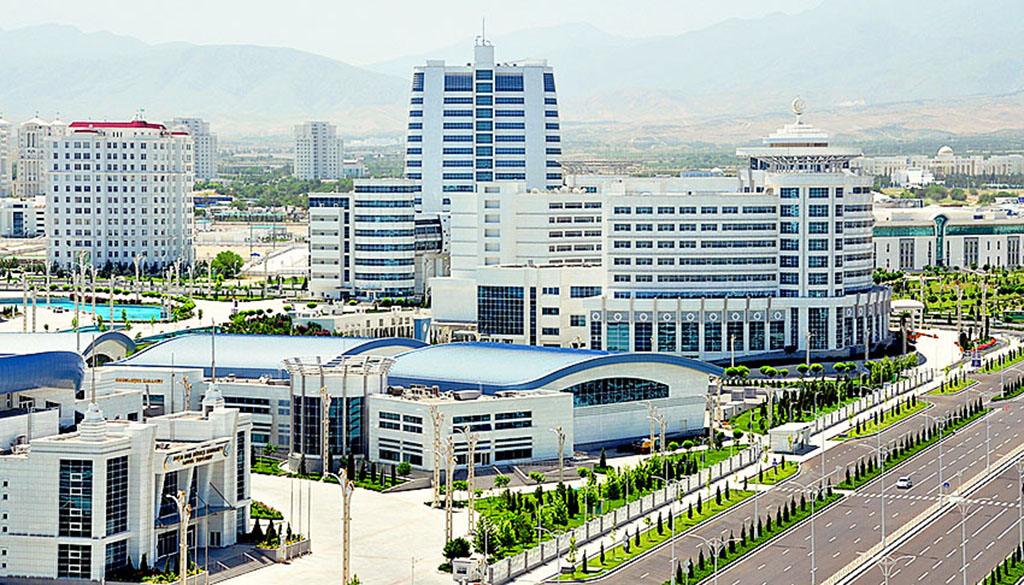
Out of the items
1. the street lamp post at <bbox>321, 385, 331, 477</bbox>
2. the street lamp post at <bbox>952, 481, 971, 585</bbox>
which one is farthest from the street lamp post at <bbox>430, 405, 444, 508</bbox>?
the street lamp post at <bbox>952, 481, 971, 585</bbox>

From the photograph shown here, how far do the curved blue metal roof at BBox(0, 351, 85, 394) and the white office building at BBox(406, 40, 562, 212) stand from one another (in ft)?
298

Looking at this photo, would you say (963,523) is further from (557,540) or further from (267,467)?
(267,467)

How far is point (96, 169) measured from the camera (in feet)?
603

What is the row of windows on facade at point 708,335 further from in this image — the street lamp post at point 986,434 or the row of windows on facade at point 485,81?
the row of windows on facade at point 485,81

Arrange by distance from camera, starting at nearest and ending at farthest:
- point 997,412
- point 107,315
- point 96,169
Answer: point 997,412 → point 107,315 → point 96,169

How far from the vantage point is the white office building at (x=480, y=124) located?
528ft

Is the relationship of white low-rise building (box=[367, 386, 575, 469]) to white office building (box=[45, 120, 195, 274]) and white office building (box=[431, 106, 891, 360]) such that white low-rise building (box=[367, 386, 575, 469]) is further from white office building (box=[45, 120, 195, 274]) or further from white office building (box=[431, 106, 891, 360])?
white office building (box=[45, 120, 195, 274])

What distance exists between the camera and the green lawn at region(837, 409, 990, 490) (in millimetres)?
80812

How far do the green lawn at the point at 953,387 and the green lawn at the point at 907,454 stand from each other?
7.33m

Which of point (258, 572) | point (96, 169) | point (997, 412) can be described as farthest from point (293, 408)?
point (96, 169)

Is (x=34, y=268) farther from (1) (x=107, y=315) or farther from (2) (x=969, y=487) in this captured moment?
(2) (x=969, y=487)

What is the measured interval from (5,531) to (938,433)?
51.0 m

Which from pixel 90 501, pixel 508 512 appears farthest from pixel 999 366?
pixel 90 501

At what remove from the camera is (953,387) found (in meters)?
111
